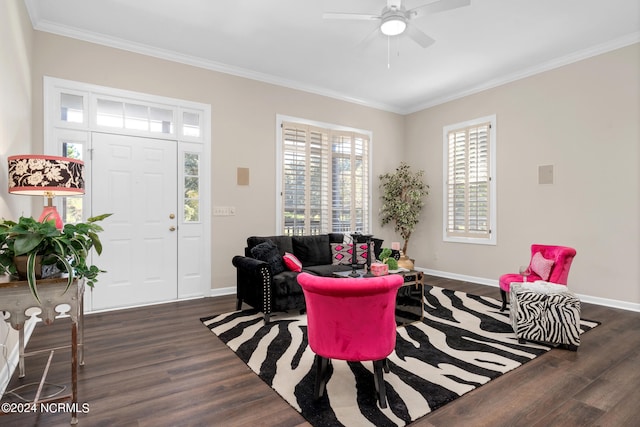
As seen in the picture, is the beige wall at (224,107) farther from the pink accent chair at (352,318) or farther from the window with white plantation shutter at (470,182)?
the pink accent chair at (352,318)

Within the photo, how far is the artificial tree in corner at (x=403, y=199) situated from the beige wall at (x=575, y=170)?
99 cm

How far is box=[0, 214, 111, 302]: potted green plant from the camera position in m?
1.79

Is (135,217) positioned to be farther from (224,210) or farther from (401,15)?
(401,15)

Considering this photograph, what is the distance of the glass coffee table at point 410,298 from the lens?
3.79m

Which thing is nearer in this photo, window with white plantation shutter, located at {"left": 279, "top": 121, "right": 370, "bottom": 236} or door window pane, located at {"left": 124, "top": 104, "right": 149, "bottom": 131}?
door window pane, located at {"left": 124, "top": 104, "right": 149, "bottom": 131}

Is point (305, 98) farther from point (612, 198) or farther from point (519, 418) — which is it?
point (519, 418)

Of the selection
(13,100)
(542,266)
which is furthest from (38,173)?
(542,266)

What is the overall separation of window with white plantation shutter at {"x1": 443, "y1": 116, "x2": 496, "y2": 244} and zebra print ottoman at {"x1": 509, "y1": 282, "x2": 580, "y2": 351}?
2.62 m

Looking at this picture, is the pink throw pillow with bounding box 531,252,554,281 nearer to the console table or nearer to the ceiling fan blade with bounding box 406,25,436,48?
the ceiling fan blade with bounding box 406,25,436,48

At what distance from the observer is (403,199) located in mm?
6629

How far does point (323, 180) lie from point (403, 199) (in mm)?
1698

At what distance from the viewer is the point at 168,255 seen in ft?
15.1

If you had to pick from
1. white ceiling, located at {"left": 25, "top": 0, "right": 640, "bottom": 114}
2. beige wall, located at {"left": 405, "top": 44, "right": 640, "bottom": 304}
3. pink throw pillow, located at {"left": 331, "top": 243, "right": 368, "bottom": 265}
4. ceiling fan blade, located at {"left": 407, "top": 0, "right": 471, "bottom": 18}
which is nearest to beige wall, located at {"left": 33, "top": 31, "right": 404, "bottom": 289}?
white ceiling, located at {"left": 25, "top": 0, "right": 640, "bottom": 114}

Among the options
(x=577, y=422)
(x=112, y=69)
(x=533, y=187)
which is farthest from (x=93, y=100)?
(x=533, y=187)
